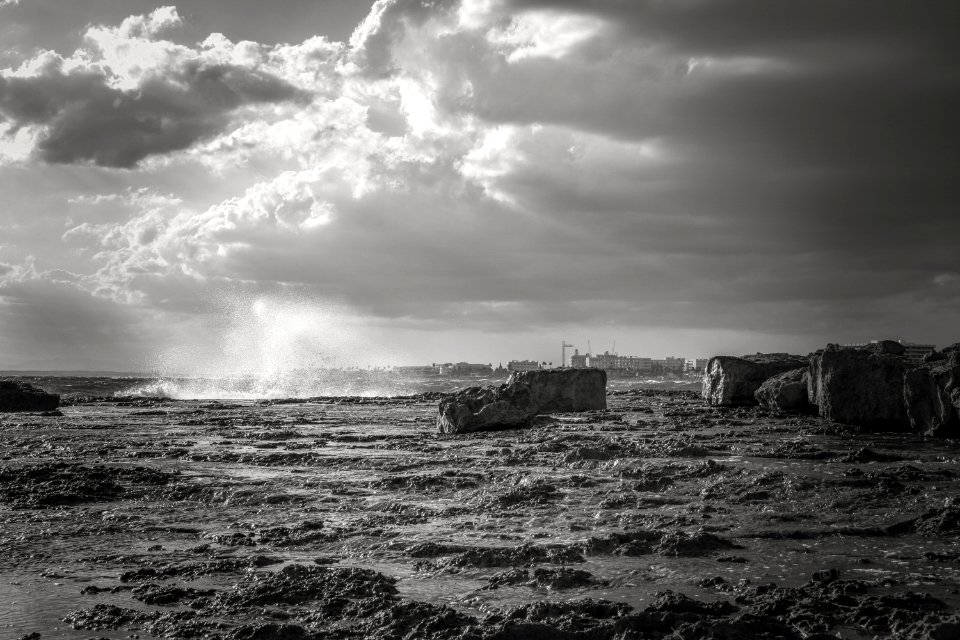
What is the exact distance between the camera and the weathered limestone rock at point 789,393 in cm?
2300

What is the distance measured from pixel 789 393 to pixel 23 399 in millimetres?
36362

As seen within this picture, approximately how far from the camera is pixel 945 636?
15.9 ft

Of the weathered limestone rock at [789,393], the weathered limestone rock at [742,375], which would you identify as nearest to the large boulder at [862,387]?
the weathered limestone rock at [789,393]

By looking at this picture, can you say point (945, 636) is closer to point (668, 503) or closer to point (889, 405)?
point (668, 503)

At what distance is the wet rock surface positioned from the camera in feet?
18.4


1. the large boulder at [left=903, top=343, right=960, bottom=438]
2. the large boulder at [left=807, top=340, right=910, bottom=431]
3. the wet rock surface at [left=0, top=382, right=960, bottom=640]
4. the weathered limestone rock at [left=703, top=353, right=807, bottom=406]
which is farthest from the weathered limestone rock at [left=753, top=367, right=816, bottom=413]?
the wet rock surface at [left=0, top=382, right=960, bottom=640]

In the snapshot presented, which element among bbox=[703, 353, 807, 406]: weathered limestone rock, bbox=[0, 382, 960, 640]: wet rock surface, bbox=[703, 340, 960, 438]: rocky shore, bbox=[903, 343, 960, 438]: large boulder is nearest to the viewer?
bbox=[0, 382, 960, 640]: wet rock surface

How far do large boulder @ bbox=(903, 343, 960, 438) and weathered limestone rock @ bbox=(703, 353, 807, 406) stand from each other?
34.0 feet

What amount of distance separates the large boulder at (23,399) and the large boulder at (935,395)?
38.2 metres

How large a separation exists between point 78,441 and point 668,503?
57.3ft

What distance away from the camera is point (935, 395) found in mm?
16094

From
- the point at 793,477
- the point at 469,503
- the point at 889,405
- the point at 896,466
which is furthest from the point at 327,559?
the point at 889,405

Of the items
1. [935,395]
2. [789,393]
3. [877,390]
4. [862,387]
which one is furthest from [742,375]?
[935,395]

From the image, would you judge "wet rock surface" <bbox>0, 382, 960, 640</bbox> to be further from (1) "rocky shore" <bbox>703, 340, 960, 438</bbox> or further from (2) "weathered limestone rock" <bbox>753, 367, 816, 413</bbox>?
(2) "weathered limestone rock" <bbox>753, 367, 816, 413</bbox>
